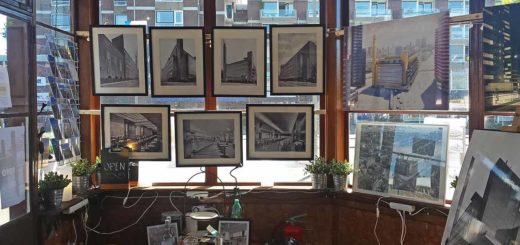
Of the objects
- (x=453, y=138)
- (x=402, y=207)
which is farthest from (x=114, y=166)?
(x=453, y=138)

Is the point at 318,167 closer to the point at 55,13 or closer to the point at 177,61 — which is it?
the point at 177,61

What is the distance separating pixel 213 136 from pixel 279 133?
1.86ft

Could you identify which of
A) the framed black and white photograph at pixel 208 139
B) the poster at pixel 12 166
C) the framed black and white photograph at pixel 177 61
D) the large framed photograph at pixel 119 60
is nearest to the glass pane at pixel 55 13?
the large framed photograph at pixel 119 60

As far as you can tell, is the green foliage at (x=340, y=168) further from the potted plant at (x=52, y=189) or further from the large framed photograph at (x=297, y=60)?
the potted plant at (x=52, y=189)

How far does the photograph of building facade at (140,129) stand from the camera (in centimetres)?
350

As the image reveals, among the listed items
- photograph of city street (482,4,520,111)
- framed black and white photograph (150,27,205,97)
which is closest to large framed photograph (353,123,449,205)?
photograph of city street (482,4,520,111)

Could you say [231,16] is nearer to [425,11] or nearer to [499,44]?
[425,11]

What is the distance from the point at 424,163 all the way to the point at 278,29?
1.58m

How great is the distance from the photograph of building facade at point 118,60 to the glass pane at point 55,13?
11.3 inches

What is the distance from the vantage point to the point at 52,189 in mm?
2779

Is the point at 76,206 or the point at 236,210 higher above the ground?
the point at 76,206

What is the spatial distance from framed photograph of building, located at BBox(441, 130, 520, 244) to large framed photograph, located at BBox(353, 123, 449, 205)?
869mm

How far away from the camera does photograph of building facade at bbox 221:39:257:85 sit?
347cm

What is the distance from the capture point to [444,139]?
2.91m
